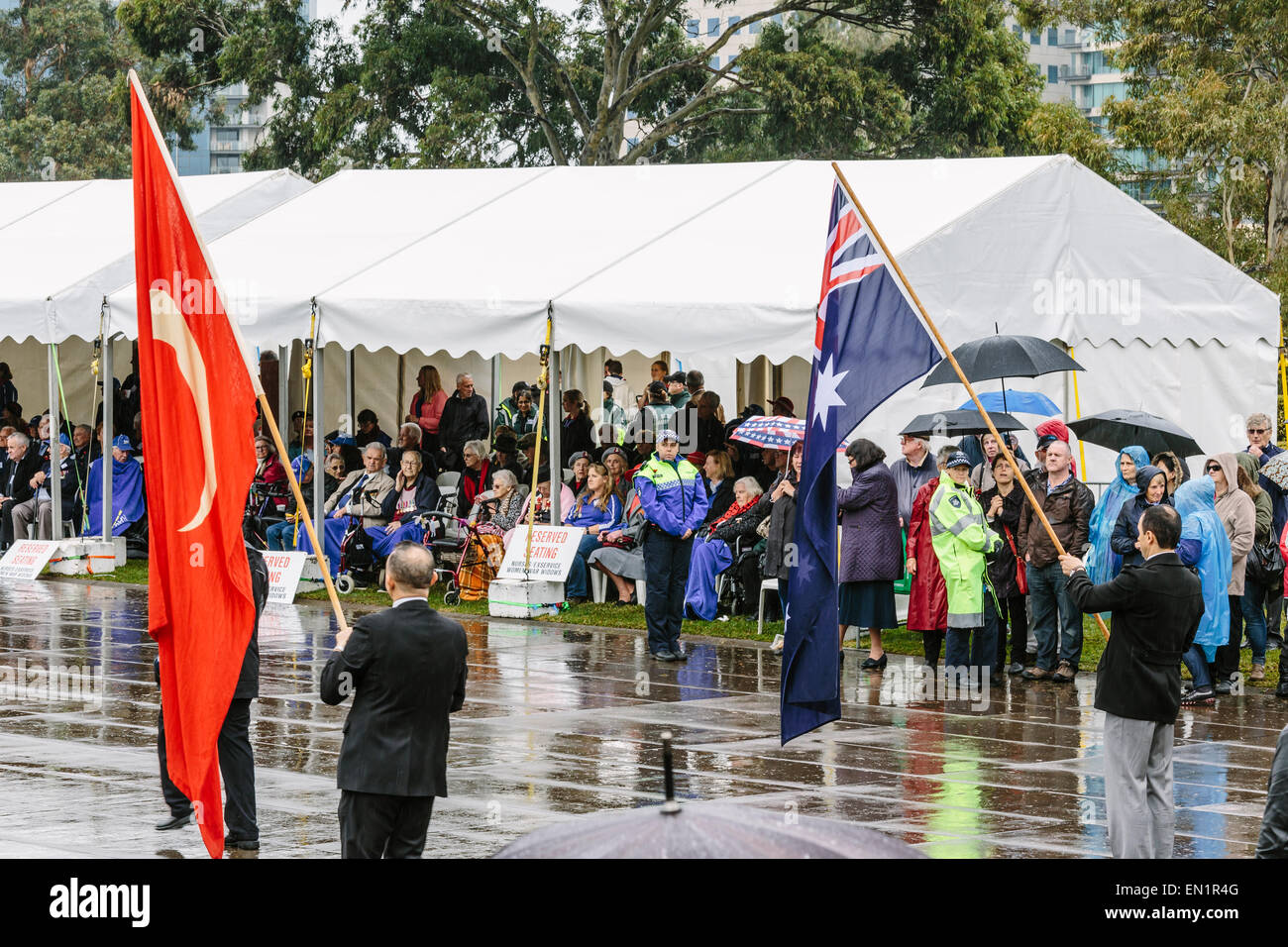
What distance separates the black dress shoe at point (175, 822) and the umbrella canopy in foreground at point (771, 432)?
8.06 metres

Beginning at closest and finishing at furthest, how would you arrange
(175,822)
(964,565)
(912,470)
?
1. (175,822)
2. (964,565)
3. (912,470)

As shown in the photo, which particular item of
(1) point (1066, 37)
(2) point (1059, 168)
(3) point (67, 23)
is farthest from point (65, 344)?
(1) point (1066, 37)

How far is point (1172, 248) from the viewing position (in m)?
17.8

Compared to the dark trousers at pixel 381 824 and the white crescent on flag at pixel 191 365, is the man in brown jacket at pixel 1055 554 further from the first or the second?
the dark trousers at pixel 381 824

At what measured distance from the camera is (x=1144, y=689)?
7930 millimetres

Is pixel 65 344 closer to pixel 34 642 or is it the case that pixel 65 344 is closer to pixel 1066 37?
pixel 34 642

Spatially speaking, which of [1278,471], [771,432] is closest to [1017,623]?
[1278,471]

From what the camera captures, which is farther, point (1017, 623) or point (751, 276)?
point (751, 276)

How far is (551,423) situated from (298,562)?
3.00 metres

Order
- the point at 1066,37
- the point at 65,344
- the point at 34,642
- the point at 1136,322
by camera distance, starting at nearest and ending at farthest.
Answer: the point at 34,642 → the point at 1136,322 → the point at 65,344 → the point at 1066,37

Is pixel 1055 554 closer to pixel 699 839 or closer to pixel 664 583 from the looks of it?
pixel 664 583

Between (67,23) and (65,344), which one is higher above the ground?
(67,23)

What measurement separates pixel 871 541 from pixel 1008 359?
1.86 m

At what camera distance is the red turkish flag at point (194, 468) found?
25.6 feet
